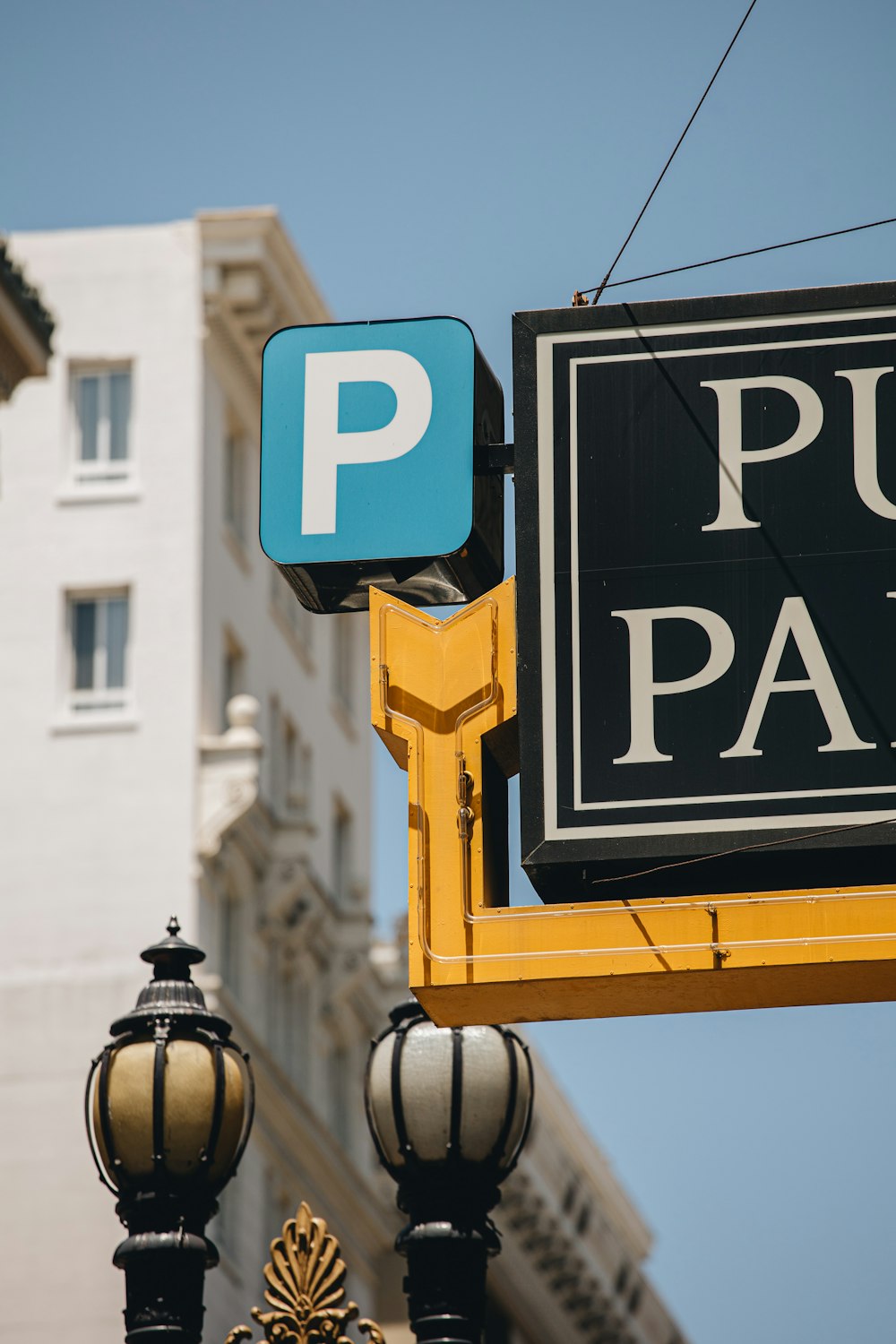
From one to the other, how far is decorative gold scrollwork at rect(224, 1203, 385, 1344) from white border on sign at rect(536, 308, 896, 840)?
2976 mm

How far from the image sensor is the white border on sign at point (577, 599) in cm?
790

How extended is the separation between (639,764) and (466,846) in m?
0.57

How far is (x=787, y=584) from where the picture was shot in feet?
26.9

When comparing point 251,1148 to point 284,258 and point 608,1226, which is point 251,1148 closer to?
point 284,258

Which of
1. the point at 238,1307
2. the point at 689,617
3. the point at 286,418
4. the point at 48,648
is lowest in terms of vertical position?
the point at 689,617

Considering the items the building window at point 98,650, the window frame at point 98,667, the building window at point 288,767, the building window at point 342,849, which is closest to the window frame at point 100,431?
the window frame at point 98,667

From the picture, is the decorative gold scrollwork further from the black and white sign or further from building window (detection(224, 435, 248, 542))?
building window (detection(224, 435, 248, 542))

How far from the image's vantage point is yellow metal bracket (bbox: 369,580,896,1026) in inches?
305

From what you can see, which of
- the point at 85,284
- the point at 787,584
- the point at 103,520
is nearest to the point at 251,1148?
the point at 103,520

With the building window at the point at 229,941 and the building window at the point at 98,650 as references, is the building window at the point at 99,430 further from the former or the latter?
the building window at the point at 229,941

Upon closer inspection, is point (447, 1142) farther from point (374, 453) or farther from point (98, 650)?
point (98, 650)

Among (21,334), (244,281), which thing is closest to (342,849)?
(244,281)

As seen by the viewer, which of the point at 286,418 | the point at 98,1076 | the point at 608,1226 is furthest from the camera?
the point at 608,1226

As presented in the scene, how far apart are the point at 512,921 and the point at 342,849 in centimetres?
4761
